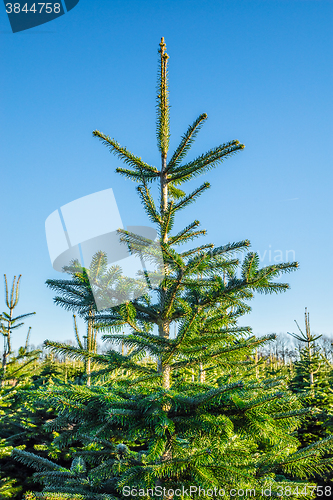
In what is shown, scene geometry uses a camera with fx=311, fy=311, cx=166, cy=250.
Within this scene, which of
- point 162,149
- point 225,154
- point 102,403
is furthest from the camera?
point 162,149

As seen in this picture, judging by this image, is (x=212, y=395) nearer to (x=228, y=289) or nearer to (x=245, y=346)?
(x=245, y=346)

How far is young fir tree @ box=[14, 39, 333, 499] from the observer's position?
7.70 feet

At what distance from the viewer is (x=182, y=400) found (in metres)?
2.38

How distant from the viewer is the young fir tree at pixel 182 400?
2346 millimetres

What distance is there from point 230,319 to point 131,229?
1375 millimetres

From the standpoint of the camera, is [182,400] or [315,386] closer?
[182,400]

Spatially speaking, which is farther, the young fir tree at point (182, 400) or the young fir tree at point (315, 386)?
the young fir tree at point (315, 386)

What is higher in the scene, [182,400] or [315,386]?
[182,400]

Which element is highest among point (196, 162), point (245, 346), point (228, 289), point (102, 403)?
point (196, 162)

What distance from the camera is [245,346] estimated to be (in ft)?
9.11

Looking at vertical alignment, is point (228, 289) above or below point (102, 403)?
above

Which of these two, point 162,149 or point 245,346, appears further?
point 162,149

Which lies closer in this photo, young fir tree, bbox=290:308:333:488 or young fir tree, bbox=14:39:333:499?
young fir tree, bbox=14:39:333:499

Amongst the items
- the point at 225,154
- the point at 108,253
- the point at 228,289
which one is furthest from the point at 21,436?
the point at 225,154
